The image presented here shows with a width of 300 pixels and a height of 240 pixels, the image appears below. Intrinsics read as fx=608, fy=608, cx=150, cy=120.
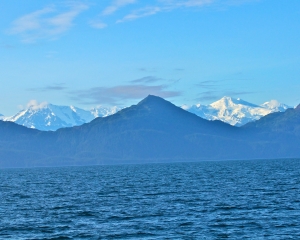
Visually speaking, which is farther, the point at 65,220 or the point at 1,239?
the point at 65,220

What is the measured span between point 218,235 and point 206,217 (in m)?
11.8

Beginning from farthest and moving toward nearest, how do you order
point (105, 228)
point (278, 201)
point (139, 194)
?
point (139, 194) → point (278, 201) → point (105, 228)

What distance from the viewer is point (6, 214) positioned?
258 ft

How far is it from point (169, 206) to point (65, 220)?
1720 cm

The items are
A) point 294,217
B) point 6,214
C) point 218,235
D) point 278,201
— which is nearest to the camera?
point 218,235

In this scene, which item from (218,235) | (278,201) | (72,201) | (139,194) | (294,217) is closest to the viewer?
(218,235)

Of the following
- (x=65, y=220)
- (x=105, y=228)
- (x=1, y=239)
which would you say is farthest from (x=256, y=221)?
(x=1, y=239)

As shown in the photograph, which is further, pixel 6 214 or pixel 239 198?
pixel 239 198

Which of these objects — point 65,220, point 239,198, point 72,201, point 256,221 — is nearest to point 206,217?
point 256,221

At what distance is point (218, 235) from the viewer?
58.8 m

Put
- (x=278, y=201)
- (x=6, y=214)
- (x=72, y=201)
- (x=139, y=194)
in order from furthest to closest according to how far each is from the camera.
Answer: (x=139, y=194), (x=72, y=201), (x=278, y=201), (x=6, y=214)

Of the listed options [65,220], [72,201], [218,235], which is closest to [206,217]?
[218,235]

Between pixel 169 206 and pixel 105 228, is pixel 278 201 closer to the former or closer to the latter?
pixel 169 206

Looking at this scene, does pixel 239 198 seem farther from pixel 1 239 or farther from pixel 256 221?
pixel 1 239
